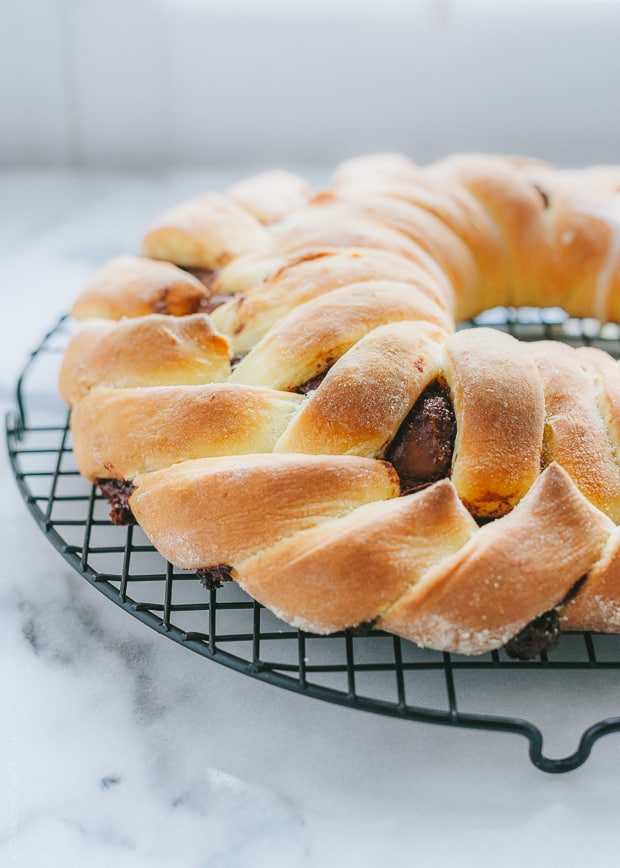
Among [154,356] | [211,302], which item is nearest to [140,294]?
[211,302]

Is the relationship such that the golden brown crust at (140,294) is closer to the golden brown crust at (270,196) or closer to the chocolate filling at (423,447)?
the golden brown crust at (270,196)

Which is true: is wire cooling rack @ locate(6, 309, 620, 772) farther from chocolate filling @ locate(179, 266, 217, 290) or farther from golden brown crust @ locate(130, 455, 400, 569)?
chocolate filling @ locate(179, 266, 217, 290)

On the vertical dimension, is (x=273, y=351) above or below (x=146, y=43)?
below

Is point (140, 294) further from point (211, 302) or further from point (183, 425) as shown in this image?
point (183, 425)

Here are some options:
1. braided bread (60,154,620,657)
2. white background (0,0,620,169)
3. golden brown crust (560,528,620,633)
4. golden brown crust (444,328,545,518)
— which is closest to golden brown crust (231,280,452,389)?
braided bread (60,154,620,657)

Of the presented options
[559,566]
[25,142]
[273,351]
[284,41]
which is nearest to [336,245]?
[273,351]

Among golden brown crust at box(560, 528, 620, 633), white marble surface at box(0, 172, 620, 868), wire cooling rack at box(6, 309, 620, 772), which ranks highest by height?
golden brown crust at box(560, 528, 620, 633)

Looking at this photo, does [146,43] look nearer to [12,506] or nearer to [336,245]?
[336,245]
